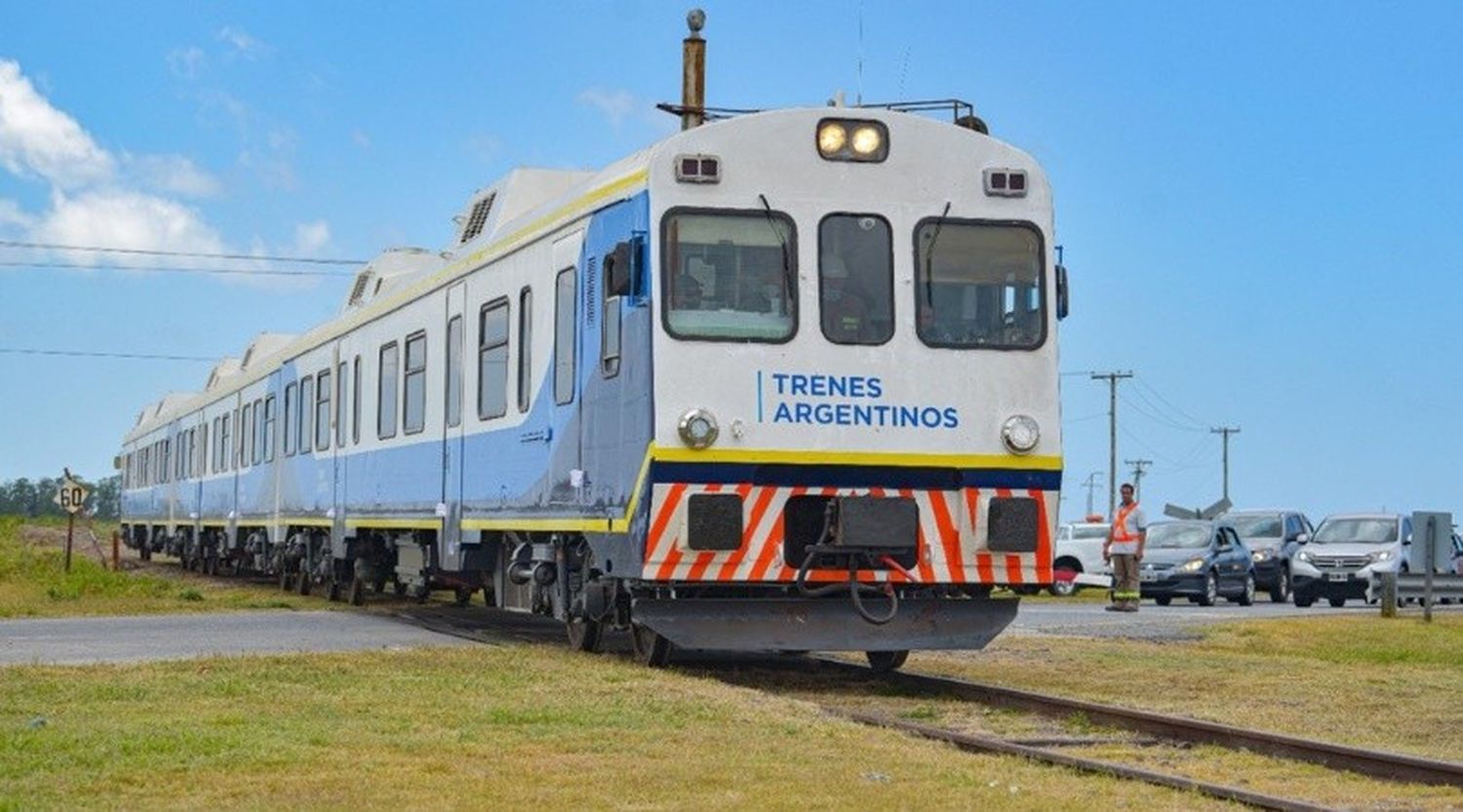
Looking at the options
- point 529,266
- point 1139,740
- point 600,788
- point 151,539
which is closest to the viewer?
point 600,788

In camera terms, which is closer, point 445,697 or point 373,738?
point 373,738

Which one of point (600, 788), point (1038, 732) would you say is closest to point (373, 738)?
point (600, 788)

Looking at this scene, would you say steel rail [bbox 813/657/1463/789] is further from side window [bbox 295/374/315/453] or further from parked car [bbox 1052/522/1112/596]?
parked car [bbox 1052/522/1112/596]

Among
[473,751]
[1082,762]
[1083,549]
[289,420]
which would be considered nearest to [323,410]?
[289,420]

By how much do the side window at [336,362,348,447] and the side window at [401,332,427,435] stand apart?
3874mm

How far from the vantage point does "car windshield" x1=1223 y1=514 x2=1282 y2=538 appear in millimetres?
40219

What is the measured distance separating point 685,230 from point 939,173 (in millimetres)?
1824

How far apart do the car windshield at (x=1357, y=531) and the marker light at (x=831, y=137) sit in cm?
2408

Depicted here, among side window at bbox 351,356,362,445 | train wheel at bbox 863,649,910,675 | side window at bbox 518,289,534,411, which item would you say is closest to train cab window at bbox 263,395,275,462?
side window at bbox 351,356,362,445

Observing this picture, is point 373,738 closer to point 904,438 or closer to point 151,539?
point 904,438

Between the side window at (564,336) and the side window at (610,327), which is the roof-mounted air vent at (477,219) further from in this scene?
the side window at (610,327)

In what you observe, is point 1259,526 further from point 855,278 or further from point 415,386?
point 855,278

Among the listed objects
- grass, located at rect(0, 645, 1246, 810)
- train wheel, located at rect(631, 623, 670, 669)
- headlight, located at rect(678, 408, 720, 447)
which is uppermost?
headlight, located at rect(678, 408, 720, 447)

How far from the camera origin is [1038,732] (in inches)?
485
